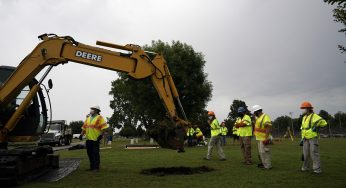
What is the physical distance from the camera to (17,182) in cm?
871

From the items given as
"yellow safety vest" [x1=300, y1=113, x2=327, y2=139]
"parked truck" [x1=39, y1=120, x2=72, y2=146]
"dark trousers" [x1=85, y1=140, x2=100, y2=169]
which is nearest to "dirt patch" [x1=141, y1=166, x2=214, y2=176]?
"dark trousers" [x1=85, y1=140, x2=100, y2=169]

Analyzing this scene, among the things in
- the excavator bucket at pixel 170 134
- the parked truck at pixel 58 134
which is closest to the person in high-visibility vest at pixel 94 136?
the excavator bucket at pixel 170 134

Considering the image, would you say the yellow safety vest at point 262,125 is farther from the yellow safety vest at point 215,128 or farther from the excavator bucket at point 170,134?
the yellow safety vest at point 215,128

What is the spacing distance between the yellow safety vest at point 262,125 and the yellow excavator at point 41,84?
2510 mm

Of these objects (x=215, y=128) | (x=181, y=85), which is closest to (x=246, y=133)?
(x=215, y=128)

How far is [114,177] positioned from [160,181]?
4.96 feet

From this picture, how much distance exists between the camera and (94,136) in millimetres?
11820

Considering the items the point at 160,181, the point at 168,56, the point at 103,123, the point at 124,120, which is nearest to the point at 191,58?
the point at 168,56

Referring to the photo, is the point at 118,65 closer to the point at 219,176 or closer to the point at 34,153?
the point at 34,153

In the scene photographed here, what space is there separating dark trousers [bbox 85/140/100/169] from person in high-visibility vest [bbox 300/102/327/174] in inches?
234

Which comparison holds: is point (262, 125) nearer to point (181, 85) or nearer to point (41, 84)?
point (41, 84)

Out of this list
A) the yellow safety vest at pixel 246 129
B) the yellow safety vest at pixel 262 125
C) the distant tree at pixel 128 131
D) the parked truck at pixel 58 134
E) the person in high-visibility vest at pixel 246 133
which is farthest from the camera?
the distant tree at pixel 128 131

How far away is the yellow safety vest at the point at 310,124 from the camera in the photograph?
10.5m

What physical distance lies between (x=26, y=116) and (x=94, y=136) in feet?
7.29
